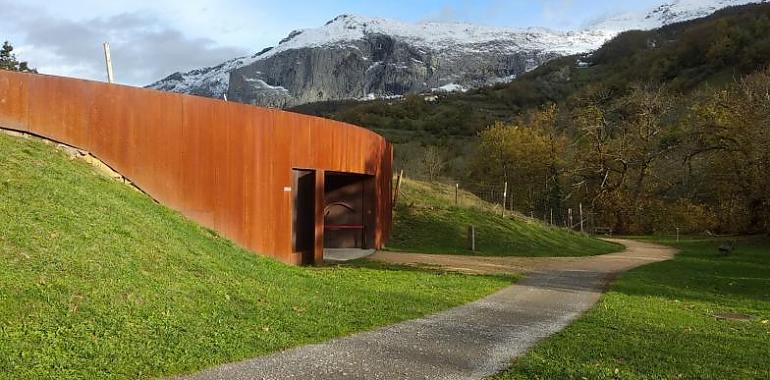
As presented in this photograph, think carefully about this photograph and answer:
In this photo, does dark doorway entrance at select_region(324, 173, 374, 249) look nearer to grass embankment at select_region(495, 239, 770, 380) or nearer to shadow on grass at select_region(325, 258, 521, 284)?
shadow on grass at select_region(325, 258, 521, 284)

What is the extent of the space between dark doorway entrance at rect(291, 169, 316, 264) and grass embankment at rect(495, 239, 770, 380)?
7.90 m

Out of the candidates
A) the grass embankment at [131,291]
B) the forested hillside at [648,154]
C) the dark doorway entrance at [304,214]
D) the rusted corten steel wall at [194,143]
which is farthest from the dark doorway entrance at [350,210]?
the forested hillside at [648,154]

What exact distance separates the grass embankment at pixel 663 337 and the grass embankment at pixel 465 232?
8575 mm

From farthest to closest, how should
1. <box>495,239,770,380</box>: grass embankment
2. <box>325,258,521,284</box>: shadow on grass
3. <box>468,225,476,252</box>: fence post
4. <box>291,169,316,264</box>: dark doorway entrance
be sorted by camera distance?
1. <box>468,225,476,252</box>: fence post
2. <box>291,169,316,264</box>: dark doorway entrance
3. <box>325,258,521,284</box>: shadow on grass
4. <box>495,239,770,380</box>: grass embankment

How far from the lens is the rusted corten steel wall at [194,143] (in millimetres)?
11812

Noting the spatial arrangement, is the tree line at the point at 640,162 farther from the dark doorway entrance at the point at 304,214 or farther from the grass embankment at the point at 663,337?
the dark doorway entrance at the point at 304,214

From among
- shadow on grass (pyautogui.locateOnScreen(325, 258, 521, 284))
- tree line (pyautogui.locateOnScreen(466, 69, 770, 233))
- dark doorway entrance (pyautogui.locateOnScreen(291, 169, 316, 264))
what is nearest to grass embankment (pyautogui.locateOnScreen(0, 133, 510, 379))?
shadow on grass (pyautogui.locateOnScreen(325, 258, 521, 284))

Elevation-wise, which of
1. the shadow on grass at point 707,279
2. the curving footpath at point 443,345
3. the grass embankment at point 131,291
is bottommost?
the shadow on grass at point 707,279

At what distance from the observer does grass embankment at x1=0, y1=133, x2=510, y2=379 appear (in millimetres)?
5914

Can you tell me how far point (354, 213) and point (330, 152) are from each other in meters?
4.60

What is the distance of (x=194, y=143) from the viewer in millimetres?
13672

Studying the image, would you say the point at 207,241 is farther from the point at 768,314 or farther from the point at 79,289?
the point at 768,314

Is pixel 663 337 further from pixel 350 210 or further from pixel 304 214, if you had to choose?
pixel 350 210

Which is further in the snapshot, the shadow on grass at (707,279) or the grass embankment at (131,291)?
the shadow on grass at (707,279)
